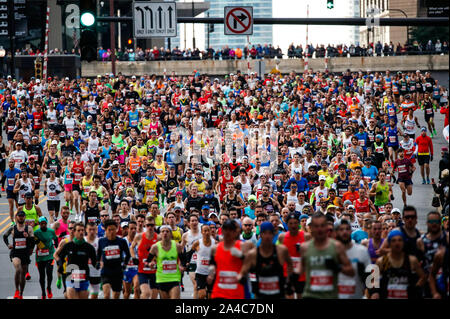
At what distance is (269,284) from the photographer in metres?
9.30

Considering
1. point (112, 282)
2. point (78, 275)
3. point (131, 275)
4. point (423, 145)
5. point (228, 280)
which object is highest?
point (423, 145)

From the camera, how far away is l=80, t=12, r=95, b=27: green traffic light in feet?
49.3

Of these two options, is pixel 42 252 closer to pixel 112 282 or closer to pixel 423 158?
pixel 112 282

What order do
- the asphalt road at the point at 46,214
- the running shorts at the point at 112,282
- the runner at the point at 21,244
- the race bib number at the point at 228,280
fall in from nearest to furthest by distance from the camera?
the race bib number at the point at 228,280
the running shorts at the point at 112,282
the runner at the point at 21,244
the asphalt road at the point at 46,214

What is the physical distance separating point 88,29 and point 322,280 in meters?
8.26

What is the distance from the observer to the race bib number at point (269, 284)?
930 centimetres

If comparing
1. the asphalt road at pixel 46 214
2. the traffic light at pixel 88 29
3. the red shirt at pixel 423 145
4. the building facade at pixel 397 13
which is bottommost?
the asphalt road at pixel 46 214

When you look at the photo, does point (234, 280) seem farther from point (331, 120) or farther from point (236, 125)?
point (331, 120)

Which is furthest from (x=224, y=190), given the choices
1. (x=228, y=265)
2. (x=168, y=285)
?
(x=228, y=265)

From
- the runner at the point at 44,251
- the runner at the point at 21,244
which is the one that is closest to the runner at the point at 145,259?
the runner at the point at 44,251

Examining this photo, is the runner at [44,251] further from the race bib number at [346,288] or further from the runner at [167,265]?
the race bib number at [346,288]

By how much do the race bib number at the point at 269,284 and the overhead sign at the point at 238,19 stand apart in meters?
8.63

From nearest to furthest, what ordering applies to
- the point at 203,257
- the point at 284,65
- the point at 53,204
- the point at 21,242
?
the point at 203,257 < the point at 21,242 < the point at 53,204 < the point at 284,65
